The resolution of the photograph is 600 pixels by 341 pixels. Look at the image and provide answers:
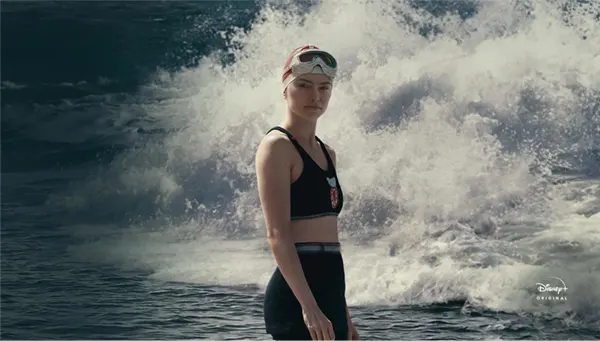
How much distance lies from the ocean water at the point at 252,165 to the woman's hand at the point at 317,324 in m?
5.56

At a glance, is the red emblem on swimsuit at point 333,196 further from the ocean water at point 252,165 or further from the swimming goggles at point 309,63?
the ocean water at point 252,165

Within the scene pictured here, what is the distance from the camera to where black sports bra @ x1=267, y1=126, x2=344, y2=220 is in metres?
2.12

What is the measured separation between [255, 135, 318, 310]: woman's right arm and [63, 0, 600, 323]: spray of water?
21.1 feet

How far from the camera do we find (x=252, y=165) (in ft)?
42.2

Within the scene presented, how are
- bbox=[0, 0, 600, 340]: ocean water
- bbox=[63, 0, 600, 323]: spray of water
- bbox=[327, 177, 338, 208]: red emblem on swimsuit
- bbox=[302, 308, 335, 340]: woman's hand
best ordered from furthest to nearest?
bbox=[63, 0, 600, 323]: spray of water → bbox=[0, 0, 600, 340]: ocean water → bbox=[327, 177, 338, 208]: red emblem on swimsuit → bbox=[302, 308, 335, 340]: woman's hand

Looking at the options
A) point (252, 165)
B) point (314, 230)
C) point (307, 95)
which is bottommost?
point (314, 230)

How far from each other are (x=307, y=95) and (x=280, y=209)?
0.32 metres

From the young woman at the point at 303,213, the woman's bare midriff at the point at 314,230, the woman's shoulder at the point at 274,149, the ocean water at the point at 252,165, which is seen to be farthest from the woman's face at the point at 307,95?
the ocean water at the point at 252,165

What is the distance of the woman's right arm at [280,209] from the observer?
2.04m

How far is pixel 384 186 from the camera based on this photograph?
1123 centimetres

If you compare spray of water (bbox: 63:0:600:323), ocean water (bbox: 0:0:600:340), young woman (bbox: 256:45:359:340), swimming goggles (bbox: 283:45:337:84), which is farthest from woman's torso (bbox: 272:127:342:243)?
spray of water (bbox: 63:0:600:323)

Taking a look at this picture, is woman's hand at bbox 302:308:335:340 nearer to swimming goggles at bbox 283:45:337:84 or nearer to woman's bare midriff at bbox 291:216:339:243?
woman's bare midriff at bbox 291:216:339:243

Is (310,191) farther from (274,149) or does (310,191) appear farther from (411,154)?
(411,154)

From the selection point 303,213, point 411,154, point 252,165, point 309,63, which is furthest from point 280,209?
point 252,165
